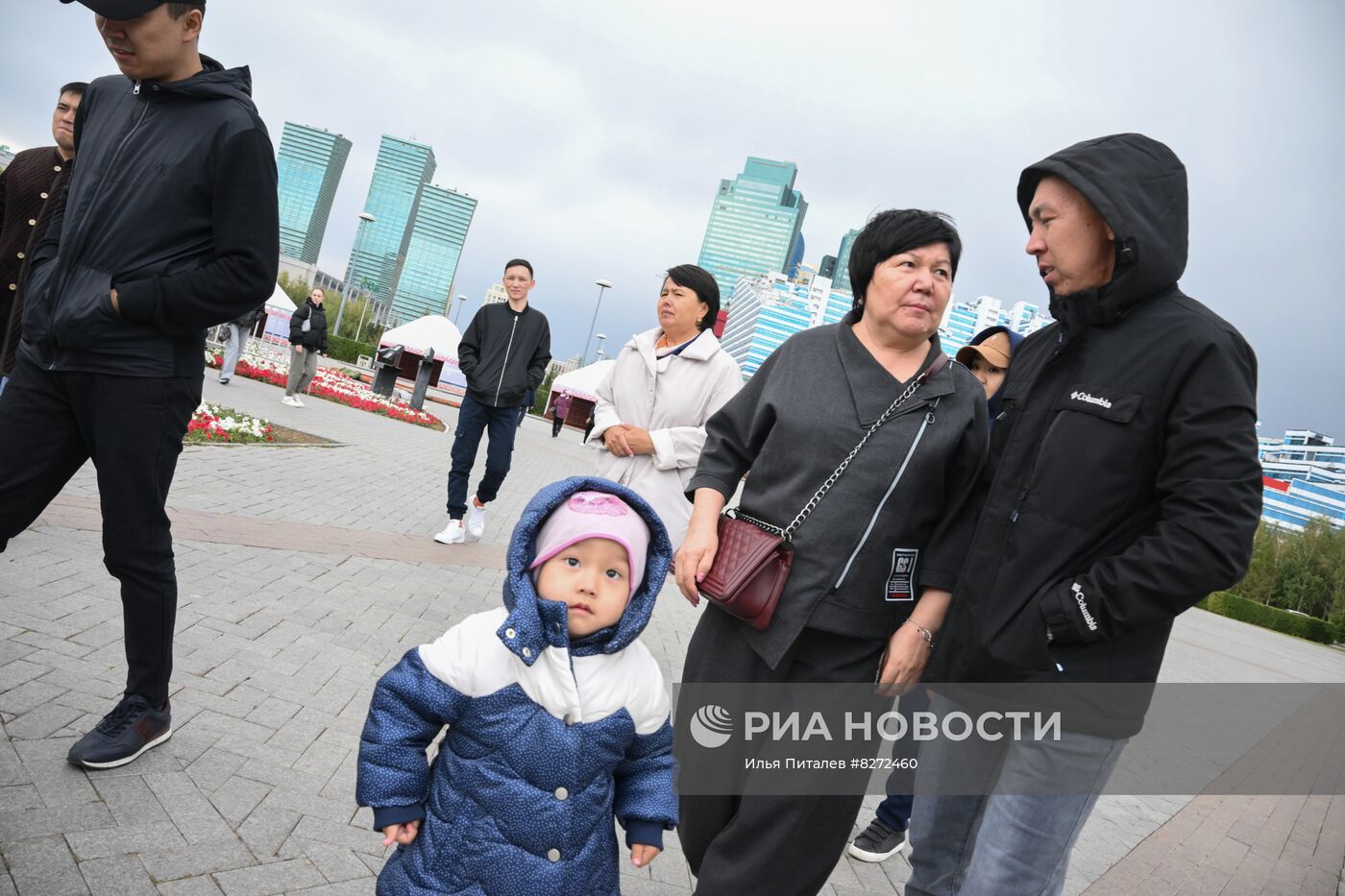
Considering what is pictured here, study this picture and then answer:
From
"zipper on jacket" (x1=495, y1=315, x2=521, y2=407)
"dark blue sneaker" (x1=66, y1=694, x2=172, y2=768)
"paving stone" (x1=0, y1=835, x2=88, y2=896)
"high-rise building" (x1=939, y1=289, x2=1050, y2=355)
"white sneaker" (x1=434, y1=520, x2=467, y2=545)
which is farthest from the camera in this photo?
"high-rise building" (x1=939, y1=289, x2=1050, y2=355)

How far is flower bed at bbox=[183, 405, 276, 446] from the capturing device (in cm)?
925

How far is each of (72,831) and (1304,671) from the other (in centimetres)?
2053

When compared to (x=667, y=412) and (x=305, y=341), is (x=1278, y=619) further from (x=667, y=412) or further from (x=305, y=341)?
(x=667, y=412)

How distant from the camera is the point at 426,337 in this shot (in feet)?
96.6

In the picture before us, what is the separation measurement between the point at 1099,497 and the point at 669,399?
93.0 inches

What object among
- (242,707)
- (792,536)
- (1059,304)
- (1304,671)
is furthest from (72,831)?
(1304,671)

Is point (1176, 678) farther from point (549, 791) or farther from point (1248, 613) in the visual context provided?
point (1248, 613)

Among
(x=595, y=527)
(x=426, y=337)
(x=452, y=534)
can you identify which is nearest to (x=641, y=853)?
(x=595, y=527)

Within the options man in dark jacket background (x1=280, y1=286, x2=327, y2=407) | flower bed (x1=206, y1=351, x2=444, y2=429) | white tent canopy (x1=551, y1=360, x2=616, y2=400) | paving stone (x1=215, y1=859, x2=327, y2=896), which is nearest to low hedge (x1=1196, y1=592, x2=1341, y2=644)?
white tent canopy (x1=551, y1=360, x2=616, y2=400)

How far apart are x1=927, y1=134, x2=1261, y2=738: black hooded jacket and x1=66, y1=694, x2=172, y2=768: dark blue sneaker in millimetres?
2368

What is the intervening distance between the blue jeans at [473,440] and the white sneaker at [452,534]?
7 centimetres

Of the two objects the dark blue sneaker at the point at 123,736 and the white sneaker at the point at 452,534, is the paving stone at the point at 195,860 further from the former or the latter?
the white sneaker at the point at 452,534

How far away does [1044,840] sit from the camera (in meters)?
1.95

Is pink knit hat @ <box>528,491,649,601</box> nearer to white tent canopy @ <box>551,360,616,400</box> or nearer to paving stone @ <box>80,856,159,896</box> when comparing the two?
paving stone @ <box>80,856,159,896</box>
